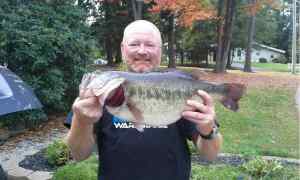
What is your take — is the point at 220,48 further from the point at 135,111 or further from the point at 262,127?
the point at 135,111

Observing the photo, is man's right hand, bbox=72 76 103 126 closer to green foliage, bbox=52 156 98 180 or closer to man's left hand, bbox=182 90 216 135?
man's left hand, bbox=182 90 216 135

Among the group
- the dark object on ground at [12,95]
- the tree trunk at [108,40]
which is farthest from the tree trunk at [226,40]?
the dark object on ground at [12,95]

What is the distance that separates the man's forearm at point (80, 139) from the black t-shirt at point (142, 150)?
0.30ft

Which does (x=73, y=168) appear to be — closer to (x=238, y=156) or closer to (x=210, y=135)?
(x=238, y=156)

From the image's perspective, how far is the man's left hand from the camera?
2.09 meters

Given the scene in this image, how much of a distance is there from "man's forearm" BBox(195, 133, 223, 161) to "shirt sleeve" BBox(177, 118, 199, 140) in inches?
1.6

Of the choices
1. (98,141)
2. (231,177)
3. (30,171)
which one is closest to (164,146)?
(98,141)

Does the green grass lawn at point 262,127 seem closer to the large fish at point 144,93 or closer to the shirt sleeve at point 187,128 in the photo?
the shirt sleeve at point 187,128

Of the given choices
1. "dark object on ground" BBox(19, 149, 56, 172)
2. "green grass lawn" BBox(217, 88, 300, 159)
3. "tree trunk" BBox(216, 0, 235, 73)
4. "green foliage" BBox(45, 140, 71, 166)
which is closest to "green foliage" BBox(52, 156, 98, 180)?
"green foliage" BBox(45, 140, 71, 166)

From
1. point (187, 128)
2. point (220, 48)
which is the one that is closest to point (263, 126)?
point (187, 128)

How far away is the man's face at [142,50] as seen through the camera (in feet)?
8.28

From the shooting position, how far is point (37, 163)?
707cm

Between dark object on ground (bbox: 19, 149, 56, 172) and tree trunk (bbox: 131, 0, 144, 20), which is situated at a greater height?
tree trunk (bbox: 131, 0, 144, 20)

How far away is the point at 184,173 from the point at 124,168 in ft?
1.10
